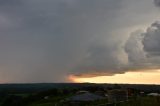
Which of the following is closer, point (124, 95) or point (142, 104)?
point (142, 104)

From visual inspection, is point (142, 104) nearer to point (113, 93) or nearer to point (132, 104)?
point (132, 104)

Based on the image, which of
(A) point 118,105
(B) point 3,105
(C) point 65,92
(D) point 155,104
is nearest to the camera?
(D) point 155,104

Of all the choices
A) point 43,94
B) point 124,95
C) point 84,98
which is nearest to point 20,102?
point 43,94

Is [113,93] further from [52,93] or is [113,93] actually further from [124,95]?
[52,93]

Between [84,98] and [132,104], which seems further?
[84,98]

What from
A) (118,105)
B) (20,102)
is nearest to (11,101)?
(20,102)

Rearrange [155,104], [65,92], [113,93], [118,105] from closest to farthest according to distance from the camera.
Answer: [155,104], [118,105], [113,93], [65,92]

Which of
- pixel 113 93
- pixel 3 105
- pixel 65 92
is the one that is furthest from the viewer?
pixel 65 92

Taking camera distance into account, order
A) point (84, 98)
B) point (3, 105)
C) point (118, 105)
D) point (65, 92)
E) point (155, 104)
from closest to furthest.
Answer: point (155, 104), point (118, 105), point (84, 98), point (3, 105), point (65, 92)

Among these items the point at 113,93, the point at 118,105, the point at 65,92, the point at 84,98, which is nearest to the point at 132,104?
the point at 118,105
